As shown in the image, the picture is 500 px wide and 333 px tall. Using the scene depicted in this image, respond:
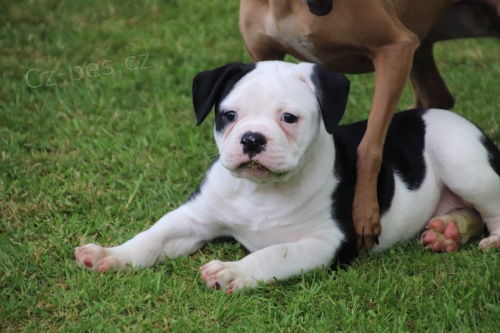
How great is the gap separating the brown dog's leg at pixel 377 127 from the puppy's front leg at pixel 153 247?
765 millimetres

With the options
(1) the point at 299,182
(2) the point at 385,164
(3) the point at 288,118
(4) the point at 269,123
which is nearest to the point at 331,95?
(3) the point at 288,118

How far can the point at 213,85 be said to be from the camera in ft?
12.2

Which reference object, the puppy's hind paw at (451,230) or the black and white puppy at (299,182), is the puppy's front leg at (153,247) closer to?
the black and white puppy at (299,182)

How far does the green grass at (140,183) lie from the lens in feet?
11.3

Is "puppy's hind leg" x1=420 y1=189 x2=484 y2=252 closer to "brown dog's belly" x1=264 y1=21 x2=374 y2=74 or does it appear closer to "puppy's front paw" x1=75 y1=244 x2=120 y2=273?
"brown dog's belly" x1=264 y1=21 x2=374 y2=74

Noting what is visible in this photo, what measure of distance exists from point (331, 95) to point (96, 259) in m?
1.29

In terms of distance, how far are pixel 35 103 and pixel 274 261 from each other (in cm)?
293

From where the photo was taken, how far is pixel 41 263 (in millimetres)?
3869

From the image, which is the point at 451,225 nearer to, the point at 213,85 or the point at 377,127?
the point at 377,127

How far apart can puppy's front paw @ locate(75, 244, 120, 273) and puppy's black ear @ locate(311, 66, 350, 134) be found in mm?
1135

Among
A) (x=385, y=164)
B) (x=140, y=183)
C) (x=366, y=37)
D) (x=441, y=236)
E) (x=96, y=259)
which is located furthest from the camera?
(x=140, y=183)

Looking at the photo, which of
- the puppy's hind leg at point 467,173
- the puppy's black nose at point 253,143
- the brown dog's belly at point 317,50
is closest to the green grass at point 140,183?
the puppy's hind leg at point 467,173

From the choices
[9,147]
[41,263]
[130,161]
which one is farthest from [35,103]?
[41,263]

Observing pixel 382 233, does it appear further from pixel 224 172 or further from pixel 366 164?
pixel 224 172
